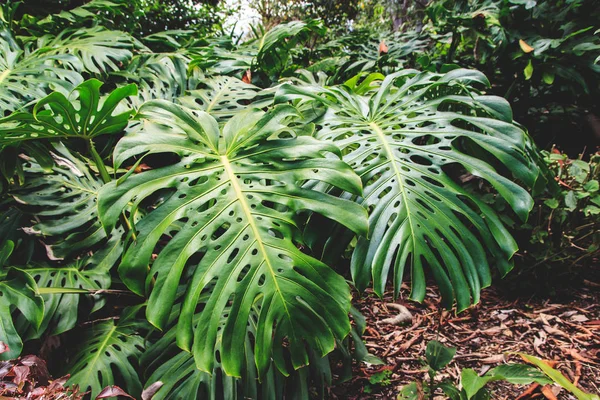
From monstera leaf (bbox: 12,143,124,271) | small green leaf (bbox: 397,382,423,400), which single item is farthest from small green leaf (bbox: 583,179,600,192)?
monstera leaf (bbox: 12,143,124,271)

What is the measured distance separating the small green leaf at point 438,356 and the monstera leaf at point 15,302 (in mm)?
1130

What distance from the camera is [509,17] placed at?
2213 mm

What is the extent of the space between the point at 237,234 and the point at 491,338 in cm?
131

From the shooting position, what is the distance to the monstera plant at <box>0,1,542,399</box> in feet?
2.64

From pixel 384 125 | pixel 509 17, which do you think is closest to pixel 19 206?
pixel 384 125

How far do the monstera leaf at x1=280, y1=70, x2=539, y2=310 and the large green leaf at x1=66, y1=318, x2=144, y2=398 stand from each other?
773mm

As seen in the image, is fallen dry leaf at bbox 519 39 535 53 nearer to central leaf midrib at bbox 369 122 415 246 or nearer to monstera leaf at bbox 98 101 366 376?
central leaf midrib at bbox 369 122 415 246

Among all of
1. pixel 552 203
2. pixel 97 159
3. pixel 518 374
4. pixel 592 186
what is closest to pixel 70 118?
pixel 97 159

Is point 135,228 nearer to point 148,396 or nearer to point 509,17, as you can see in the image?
point 148,396

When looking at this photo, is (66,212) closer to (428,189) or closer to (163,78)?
(163,78)

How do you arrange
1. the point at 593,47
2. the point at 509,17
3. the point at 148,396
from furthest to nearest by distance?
the point at 509,17
the point at 593,47
the point at 148,396

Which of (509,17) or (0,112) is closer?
(0,112)

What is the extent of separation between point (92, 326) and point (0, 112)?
0.86 meters

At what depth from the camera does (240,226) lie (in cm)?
90
